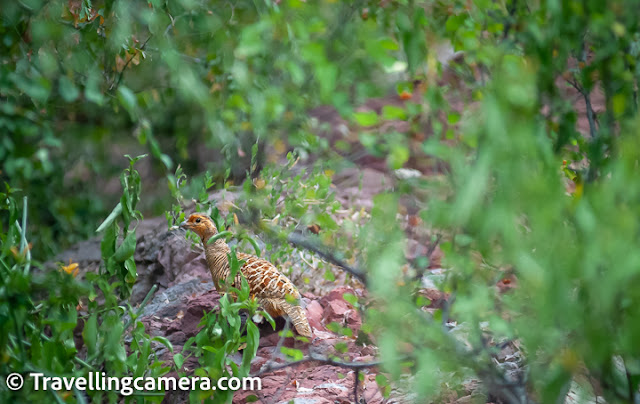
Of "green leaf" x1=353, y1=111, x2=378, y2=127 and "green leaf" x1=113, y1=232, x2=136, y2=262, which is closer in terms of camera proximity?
"green leaf" x1=353, y1=111, x2=378, y2=127

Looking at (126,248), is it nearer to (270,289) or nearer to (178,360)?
(178,360)

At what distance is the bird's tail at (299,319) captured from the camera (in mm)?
2766

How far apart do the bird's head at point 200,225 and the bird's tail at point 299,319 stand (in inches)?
25.0

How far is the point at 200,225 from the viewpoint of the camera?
10.5ft

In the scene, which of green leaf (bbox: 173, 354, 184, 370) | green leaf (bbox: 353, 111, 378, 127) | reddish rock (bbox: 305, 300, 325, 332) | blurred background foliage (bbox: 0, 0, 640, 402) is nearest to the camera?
blurred background foliage (bbox: 0, 0, 640, 402)

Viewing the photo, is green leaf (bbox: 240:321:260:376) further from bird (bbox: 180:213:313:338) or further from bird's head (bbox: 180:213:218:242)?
bird's head (bbox: 180:213:218:242)

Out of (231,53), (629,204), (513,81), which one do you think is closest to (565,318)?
(629,204)

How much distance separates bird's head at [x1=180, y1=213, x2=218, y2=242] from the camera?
10.5ft

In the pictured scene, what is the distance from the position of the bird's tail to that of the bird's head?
63 cm

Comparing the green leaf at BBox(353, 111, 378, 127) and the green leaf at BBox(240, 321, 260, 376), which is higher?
the green leaf at BBox(353, 111, 378, 127)

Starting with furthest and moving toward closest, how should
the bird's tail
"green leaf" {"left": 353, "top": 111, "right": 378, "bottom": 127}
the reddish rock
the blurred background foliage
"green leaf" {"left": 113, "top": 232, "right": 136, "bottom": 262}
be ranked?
the reddish rock
the bird's tail
"green leaf" {"left": 113, "top": 232, "right": 136, "bottom": 262}
"green leaf" {"left": 353, "top": 111, "right": 378, "bottom": 127}
the blurred background foliage

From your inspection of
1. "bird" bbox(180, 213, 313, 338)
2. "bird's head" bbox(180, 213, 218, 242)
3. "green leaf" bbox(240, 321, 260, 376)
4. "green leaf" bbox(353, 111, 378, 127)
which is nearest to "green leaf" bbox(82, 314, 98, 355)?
"green leaf" bbox(240, 321, 260, 376)

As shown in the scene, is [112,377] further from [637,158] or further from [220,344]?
[637,158]

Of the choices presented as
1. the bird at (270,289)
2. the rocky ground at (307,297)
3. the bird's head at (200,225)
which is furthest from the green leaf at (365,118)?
the bird's head at (200,225)
